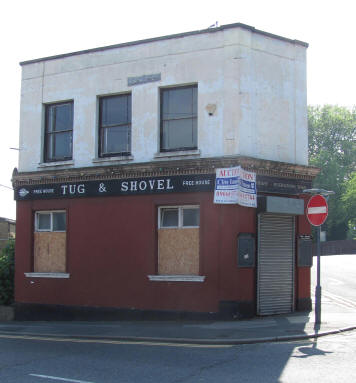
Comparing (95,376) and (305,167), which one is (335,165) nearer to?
(305,167)

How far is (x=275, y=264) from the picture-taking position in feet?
52.0

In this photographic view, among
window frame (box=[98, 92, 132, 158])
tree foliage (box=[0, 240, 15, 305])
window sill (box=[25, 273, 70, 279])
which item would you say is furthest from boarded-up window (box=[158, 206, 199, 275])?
tree foliage (box=[0, 240, 15, 305])

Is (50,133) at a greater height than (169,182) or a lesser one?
greater

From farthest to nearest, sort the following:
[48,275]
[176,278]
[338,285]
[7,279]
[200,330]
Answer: [338,285]
[7,279]
[48,275]
[176,278]
[200,330]

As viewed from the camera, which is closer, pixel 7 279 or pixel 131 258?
pixel 131 258

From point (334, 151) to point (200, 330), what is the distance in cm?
6522

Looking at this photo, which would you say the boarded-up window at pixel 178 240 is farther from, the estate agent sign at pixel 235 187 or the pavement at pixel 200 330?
the pavement at pixel 200 330

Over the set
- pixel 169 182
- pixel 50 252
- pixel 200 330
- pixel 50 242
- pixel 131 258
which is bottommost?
pixel 200 330

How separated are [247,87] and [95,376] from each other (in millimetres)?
9295

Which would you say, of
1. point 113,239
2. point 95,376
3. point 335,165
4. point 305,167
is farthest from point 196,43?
point 335,165

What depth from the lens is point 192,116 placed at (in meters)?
16.1

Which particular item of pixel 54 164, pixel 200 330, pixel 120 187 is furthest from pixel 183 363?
pixel 54 164

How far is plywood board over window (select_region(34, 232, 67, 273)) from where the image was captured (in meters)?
17.8

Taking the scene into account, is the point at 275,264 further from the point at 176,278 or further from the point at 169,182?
the point at 169,182
